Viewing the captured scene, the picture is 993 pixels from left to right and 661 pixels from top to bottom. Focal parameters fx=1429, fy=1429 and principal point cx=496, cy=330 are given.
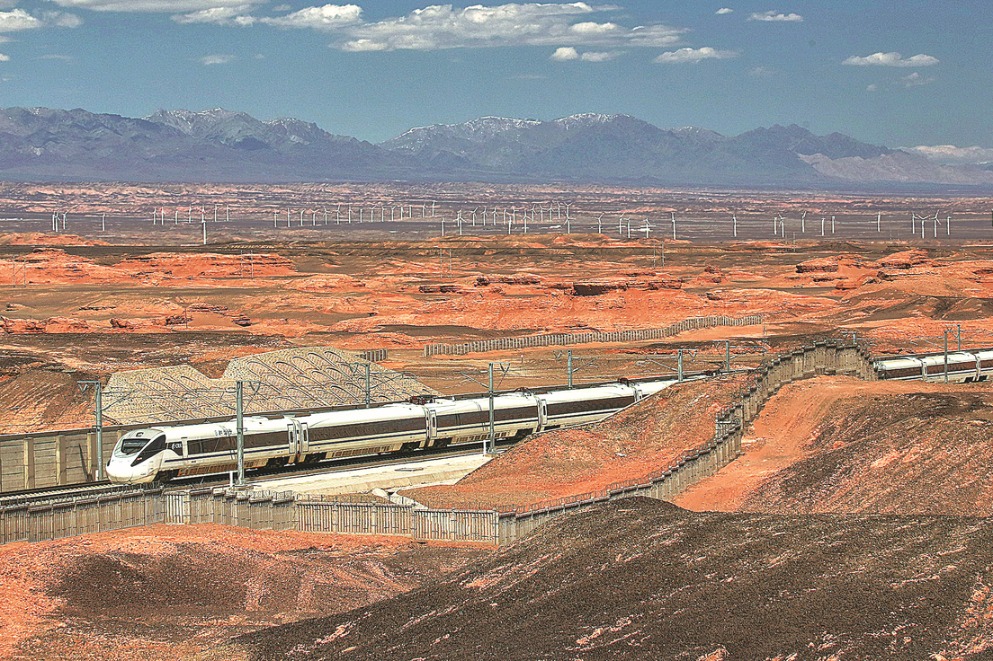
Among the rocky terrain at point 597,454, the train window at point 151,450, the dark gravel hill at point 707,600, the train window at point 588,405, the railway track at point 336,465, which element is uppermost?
the dark gravel hill at point 707,600

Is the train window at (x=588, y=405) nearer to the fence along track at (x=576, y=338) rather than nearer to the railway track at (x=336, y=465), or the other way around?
the railway track at (x=336, y=465)

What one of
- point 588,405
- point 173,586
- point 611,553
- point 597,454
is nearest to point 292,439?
point 597,454

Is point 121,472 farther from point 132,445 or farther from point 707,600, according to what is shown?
point 707,600

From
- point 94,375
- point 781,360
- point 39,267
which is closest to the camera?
point 781,360

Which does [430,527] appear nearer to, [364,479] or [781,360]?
[364,479]

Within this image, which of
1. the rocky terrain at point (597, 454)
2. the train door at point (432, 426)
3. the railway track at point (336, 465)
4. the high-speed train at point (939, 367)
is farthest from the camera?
the high-speed train at point (939, 367)

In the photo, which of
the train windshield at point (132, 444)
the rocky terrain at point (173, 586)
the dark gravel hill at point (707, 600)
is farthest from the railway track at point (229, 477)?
the dark gravel hill at point (707, 600)

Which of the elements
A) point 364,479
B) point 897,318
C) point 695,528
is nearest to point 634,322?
point 897,318
